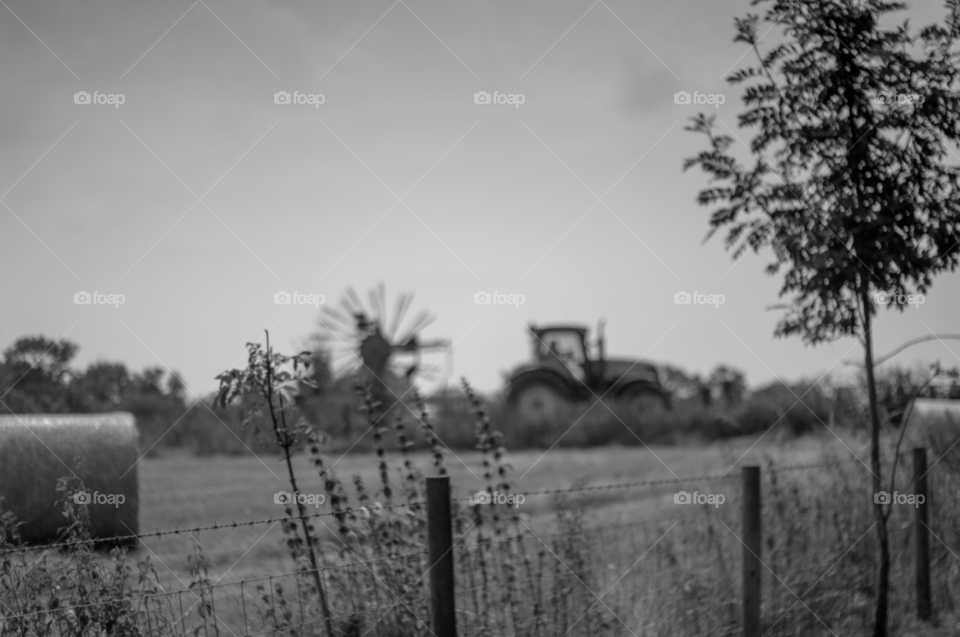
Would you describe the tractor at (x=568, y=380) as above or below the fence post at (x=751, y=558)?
above

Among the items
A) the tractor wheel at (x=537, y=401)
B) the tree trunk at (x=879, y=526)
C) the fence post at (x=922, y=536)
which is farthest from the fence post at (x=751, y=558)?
the tractor wheel at (x=537, y=401)

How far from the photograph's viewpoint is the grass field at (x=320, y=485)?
24.1ft

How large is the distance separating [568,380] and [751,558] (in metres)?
15.6

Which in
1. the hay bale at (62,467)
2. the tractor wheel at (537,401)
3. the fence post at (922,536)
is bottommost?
the fence post at (922,536)

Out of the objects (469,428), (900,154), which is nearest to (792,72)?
(900,154)

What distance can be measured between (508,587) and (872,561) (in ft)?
10.5

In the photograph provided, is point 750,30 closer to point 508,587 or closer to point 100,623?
point 508,587

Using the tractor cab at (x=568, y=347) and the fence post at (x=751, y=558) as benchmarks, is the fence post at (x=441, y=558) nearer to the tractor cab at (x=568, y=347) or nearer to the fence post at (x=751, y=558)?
the fence post at (x=751, y=558)

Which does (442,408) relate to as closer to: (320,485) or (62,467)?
(320,485)

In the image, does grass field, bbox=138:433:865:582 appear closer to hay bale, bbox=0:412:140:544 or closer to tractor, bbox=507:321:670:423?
hay bale, bbox=0:412:140:544

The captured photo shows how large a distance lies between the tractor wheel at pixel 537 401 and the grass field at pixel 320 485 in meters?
1.47

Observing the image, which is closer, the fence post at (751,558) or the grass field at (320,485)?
the fence post at (751,558)

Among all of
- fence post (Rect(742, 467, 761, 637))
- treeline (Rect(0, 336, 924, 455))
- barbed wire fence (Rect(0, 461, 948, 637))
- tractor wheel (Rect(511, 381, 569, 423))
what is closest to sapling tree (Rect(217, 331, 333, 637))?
barbed wire fence (Rect(0, 461, 948, 637))

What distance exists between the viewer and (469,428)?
21.9 meters
